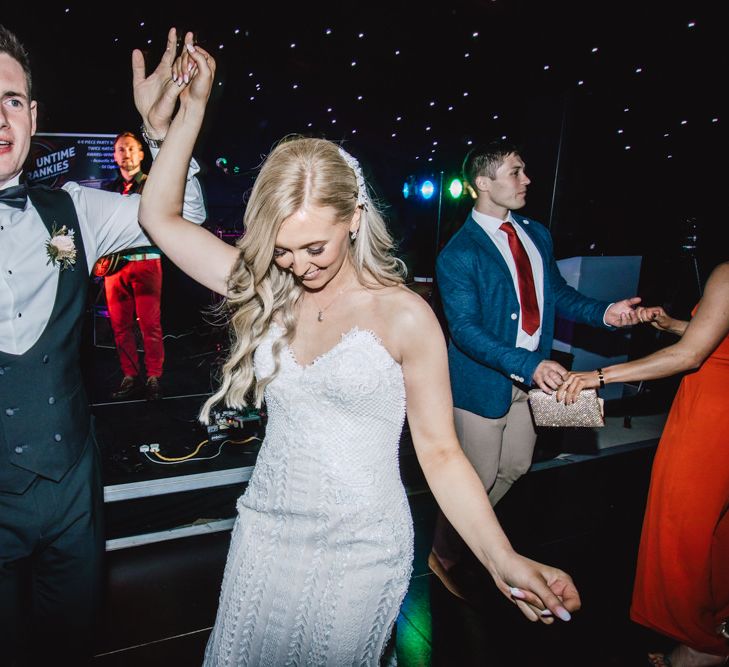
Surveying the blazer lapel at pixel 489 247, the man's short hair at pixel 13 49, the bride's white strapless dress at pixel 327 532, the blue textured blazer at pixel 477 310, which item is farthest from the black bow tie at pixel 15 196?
the blazer lapel at pixel 489 247

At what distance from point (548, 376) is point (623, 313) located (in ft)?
2.06

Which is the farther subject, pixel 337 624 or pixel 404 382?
pixel 404 382

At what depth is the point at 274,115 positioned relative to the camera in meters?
8.12

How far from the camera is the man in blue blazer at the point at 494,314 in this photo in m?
2.53

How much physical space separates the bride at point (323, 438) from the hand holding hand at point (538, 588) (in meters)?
0.18

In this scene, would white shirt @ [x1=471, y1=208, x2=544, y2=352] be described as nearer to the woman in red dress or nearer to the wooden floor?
the woman in red dress

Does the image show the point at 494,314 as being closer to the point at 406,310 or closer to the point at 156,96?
the point at 406,310

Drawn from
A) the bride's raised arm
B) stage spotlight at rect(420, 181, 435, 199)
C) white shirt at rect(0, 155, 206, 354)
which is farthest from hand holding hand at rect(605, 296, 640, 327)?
stage spotlight at rect(420, 181, 435, 199)

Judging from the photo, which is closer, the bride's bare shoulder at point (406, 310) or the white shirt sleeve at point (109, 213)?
the bride's bare shoulder at point (406, 310)

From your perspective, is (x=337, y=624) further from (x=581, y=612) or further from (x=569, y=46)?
(x=569, y=46)

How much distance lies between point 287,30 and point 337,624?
19.3ft

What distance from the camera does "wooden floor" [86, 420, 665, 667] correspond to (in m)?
2.33

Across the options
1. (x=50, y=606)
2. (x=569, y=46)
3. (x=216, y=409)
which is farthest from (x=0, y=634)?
(x=569, y=46)

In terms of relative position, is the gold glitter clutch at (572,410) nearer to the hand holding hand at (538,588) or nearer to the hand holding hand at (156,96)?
the hand holding hand at (538,588)
